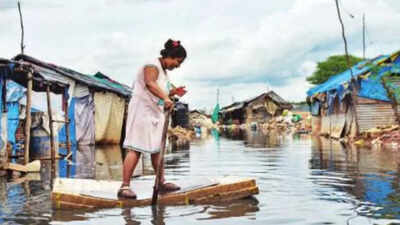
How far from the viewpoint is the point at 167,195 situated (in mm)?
5750

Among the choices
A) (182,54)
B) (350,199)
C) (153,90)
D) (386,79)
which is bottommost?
(350,199)

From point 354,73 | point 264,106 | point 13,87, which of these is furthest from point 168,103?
point 264,106

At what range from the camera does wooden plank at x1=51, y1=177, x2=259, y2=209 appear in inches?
218

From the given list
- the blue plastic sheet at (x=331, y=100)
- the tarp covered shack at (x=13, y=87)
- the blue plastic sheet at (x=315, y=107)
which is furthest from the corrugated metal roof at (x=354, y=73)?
the tarp covered shack at (x=13, y=87)

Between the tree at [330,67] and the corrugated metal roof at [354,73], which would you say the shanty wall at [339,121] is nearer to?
the corrugated metal roof at [354,73]

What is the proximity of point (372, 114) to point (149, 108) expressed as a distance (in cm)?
1826

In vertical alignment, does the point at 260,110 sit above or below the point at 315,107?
above

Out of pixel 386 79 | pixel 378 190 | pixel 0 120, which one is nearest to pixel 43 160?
pixel 0 120

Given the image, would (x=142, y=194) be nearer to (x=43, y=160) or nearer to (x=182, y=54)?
(x=182, y=54)

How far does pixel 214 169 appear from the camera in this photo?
10461mm

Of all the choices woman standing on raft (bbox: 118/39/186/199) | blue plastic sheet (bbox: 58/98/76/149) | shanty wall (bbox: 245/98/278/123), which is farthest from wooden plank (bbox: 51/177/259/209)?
shanty wall (bbox: 245/98/278/123)

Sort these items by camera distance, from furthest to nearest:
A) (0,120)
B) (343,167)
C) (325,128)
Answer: (325,128), (0,120), (343,167)

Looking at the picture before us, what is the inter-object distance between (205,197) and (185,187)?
0.32 m

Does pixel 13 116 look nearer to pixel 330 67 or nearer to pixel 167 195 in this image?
pixel 167 195
